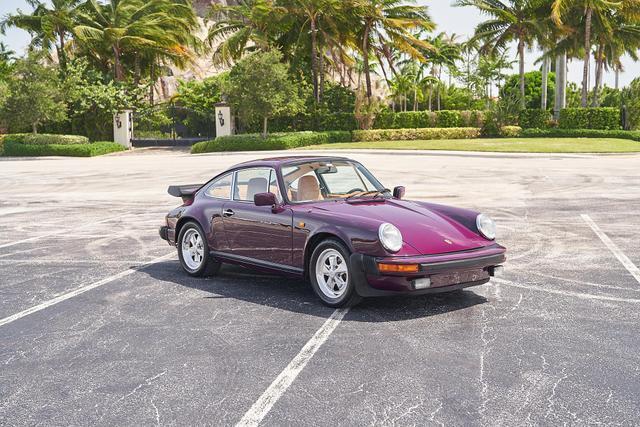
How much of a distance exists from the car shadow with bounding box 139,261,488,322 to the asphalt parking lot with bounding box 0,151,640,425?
26 mm

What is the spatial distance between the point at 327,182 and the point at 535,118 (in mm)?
44729

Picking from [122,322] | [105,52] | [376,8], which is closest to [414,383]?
[122,322]

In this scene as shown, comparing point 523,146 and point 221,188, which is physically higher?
point 523,146

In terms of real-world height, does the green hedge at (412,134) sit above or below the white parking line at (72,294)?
above

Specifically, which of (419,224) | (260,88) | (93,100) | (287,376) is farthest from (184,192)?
(93,100)

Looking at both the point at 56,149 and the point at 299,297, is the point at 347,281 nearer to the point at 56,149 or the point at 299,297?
the point at 299,297

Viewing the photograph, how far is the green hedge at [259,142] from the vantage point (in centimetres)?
4147

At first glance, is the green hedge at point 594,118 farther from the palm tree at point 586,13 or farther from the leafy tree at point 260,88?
the leafy tree at point 260,88

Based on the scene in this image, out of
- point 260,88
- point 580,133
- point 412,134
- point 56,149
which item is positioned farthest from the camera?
point 412,134

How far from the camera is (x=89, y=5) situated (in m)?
52.6

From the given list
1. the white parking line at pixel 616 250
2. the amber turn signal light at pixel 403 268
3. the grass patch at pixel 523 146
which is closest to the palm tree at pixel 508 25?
the grass patch at pixel 523 146

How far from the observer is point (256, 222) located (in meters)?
7.38

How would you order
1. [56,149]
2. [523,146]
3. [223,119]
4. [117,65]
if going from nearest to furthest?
[523,146] → [56,149] → [223,119] → [117,65]

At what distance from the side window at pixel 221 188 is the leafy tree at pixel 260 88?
116 feet
